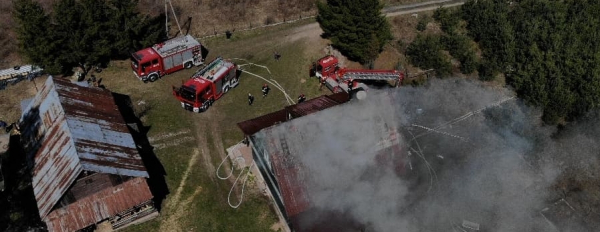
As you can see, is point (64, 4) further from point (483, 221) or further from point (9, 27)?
point (483, 221)

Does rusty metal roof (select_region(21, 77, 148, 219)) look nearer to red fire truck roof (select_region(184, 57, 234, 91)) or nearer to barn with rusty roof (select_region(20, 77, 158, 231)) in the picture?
barn with rusty roof (select_region(20, 77, 158, 231))

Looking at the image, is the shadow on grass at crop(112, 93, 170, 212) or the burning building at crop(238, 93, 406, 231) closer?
the burning building at crop(238, 93, 406, 231)

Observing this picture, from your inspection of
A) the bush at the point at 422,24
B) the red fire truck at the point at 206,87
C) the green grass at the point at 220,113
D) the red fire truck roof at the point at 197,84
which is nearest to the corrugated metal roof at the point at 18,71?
the green grass at the point at 220,113

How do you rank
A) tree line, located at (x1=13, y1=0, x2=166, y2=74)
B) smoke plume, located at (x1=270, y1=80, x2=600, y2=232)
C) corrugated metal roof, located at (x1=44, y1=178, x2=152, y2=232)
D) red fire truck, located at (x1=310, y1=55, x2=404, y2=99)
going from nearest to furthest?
smoke plume, located at (x1=270, y1=80, x2=600, y2=232), corrugated metal roof, located at (x1=44, y1=178, x2=152, y2=232), tree line, located at (x1=13, y1=0, x2=166, y2=74), red fire truck, located at (x1=310, y1=55, x2=404, y2=99)

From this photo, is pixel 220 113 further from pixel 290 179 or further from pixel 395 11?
pixel 395 11

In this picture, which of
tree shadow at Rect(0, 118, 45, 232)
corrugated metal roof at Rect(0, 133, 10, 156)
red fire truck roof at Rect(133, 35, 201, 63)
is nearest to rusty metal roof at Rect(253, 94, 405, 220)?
tree shadow at Rect(0, 118, 45, 232)

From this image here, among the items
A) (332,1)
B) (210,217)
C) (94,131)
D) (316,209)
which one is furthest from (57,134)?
(332,1)
